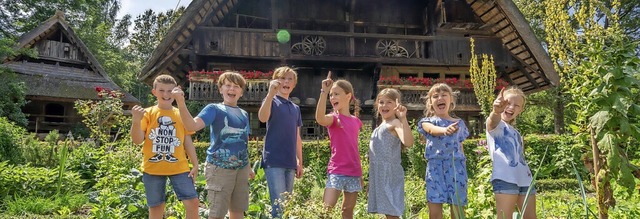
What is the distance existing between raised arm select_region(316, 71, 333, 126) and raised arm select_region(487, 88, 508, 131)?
3.75 ft

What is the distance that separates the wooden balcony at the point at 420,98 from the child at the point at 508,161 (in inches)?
355

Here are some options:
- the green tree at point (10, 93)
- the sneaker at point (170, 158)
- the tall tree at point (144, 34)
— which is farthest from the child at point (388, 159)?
the tall tree at point (144, 34)

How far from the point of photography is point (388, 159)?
321 centimetres

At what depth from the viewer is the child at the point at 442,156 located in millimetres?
3084

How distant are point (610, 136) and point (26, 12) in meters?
24.7

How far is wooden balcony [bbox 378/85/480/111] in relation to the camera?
40.9 ft

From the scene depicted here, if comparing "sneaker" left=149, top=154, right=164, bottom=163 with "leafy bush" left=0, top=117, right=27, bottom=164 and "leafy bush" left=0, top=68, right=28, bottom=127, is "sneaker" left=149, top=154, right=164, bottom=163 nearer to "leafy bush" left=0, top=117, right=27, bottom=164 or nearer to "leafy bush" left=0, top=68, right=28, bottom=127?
"leafy bush" left=0, top=117, right=27, bottom=164

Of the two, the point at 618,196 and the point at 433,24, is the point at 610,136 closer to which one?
the point at 618,196

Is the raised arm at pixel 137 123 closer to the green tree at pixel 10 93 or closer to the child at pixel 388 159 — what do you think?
the child at pixel 388 159

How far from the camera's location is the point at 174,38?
1104 centimetres

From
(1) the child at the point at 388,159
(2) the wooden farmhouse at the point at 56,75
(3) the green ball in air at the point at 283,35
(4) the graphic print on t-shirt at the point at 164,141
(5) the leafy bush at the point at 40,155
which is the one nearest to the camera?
(1) the child at the point at 388,159

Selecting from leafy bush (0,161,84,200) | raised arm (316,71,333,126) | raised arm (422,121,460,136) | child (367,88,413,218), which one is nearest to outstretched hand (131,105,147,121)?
raised arm (316,71,333,126)

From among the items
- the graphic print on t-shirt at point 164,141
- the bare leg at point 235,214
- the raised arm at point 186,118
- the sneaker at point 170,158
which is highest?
the raised arm at point 186,118

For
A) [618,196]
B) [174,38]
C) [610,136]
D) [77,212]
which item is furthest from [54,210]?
[174,38]
